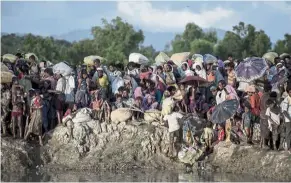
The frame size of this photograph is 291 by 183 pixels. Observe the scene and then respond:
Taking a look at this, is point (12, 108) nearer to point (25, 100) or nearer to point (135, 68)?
point (25, 100)

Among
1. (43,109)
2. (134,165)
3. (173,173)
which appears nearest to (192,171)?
(173,173)

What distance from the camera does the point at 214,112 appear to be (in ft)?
57.4

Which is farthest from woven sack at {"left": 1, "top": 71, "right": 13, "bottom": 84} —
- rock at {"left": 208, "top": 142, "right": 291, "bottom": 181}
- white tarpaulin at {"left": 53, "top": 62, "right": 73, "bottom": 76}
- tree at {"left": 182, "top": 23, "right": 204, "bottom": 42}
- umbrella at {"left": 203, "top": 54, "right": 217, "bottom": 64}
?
tree at {"left": 182, "top": 23, "right": 204, "bottom": 42}

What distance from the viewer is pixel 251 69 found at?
18.3 metres

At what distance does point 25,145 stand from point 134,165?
3090 millimetres

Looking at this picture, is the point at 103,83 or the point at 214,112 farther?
the point at 103,83

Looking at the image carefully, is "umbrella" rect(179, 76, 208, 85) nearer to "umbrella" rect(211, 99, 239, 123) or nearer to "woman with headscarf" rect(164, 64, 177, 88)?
"woman with headscarf" rect(164, 64, 177, 88)

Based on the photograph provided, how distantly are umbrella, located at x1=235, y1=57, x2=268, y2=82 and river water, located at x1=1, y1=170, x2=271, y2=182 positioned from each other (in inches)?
120

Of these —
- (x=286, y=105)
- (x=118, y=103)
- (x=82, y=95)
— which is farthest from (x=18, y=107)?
(x=286, y=105)

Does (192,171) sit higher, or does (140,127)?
(140,127)

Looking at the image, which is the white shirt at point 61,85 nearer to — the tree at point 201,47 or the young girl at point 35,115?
the young girl at point 35,115

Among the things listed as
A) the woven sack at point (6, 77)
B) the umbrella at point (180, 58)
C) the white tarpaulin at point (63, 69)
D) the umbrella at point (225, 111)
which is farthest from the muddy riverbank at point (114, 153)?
the umbrella at point (180, 58)

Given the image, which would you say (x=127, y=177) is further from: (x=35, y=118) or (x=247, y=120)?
(x=247, y=120)

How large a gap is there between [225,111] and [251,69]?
188 centimetres
